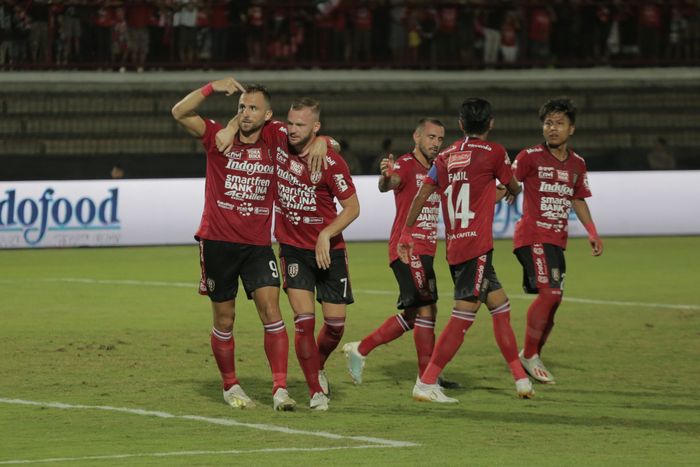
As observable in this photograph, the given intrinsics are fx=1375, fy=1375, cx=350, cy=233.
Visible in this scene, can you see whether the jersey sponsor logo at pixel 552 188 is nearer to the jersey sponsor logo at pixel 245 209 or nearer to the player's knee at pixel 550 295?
the player's knee at pixel 550 295

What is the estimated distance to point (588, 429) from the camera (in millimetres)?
8945

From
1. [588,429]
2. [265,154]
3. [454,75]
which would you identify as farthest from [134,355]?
[454,75]

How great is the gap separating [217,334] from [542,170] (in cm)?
320

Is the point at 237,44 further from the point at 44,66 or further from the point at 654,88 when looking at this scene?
the point at 654,88

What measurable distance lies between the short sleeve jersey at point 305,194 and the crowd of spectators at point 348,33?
2266cm

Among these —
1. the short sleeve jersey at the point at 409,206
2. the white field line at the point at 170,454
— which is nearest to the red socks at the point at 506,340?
the short sleeve jersey at the point at 409,206

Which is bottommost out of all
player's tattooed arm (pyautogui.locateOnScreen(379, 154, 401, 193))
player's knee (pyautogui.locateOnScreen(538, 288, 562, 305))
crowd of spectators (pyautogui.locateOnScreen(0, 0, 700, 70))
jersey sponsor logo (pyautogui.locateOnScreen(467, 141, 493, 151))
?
player's knee (pyautogui.locateOnScreen(538, 288, 562, 305))

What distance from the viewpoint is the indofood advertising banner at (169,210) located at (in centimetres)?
2281

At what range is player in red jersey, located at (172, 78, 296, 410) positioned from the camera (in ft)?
31.7

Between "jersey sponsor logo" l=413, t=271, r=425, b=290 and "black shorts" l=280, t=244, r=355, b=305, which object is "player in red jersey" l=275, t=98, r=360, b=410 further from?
"jersey sponsor logo" l=413, t=271, r=425, b=290

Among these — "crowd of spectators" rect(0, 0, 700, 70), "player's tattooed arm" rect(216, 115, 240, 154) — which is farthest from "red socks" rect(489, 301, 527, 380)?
"crowd of spectators" rect(0, 0, 700, 70)

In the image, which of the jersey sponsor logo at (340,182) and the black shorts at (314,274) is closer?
the jersey sponsor logo at (340,182)

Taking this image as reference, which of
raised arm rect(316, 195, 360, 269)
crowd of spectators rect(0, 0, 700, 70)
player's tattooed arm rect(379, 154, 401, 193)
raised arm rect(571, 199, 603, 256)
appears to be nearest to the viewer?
raised arm rect(316, 195, 360, 269)

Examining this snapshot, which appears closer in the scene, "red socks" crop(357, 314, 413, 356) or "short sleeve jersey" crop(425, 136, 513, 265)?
"short sleeve jersey" crop(425, 136, 513, 265)
